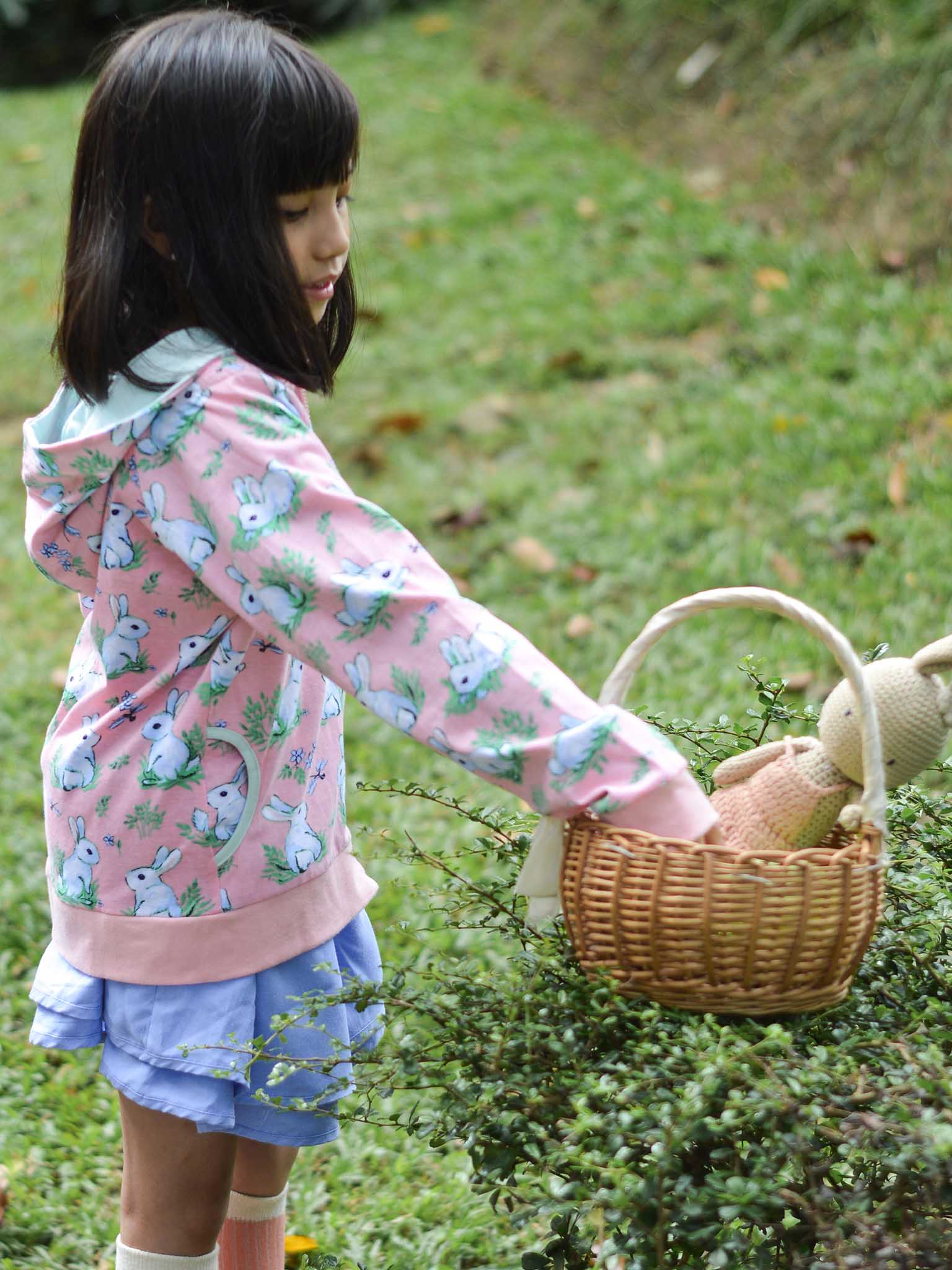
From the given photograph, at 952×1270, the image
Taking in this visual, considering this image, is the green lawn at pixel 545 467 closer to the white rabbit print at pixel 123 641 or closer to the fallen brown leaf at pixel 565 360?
the fallen brown leaf at pixel 565 360

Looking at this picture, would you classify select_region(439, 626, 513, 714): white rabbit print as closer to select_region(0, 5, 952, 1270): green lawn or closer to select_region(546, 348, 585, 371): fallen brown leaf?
select_region(0, 5, 952, 1270): green lawn

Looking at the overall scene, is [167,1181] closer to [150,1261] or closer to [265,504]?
[150,1261]

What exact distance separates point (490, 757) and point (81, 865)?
581 mm

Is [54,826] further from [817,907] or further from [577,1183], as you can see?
[817,907]

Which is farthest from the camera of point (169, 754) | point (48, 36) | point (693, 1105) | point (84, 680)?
point (48, 36)

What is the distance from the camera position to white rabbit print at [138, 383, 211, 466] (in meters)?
1.54

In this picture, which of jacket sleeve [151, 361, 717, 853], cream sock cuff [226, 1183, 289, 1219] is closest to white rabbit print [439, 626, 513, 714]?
jacket sleeve [151, 361, 717, 853]

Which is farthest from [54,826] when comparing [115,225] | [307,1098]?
[115,225]

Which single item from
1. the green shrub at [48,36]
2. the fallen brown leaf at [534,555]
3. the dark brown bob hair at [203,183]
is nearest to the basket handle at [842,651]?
the dark brown bob hair at [203,183]

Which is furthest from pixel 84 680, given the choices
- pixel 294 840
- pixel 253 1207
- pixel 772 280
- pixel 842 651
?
pixel 772 280

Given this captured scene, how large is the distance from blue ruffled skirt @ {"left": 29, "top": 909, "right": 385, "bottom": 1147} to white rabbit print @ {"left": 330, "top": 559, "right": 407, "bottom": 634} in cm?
45

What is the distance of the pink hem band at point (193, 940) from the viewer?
1694mm

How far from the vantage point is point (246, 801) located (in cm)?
170

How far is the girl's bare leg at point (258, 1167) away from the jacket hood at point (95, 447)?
2.67 ft
